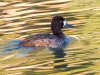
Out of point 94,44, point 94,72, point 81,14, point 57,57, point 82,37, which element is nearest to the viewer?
point 94,72

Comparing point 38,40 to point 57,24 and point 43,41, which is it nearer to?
point 43,41

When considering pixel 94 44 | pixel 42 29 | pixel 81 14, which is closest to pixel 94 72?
pixel 94 44

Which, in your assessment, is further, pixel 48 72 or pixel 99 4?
pixel 99 4

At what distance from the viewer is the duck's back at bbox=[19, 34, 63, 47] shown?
13312 millimetres

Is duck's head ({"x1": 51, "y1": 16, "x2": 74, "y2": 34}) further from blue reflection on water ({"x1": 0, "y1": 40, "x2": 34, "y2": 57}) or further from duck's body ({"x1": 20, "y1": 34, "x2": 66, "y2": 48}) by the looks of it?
blue reflection on water ({"x1": 0, "y1": 40, "x2": 34, "y2": 57})

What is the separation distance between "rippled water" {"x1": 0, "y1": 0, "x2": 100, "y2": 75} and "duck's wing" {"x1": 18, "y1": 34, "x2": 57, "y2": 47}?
192mm

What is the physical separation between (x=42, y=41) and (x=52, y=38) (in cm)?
47

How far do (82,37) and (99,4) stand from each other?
4991 millimetres

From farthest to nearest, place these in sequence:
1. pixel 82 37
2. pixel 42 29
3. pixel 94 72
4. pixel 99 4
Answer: pixel 99 4, pixel 42 29, pixel 82 37, pixel 94 72

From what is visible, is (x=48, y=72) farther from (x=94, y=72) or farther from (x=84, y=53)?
(x=84, y=53)

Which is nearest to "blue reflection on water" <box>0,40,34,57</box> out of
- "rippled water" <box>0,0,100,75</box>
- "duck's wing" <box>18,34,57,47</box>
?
"rippled water" <box>0,0,100,75</box>

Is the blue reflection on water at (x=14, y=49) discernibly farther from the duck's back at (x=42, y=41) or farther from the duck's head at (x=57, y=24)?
the duck's head at (x=57, y=24)

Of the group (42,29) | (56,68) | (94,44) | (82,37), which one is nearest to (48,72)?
(56,68)

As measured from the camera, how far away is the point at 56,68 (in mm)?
11055
